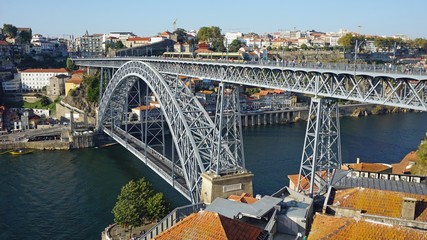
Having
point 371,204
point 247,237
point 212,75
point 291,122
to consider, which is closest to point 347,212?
point 371,204

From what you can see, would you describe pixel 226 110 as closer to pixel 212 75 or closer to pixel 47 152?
pixel 212 75

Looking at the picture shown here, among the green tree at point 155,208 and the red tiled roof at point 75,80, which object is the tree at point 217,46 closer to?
the red tiled roof at point 75,80

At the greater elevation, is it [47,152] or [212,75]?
[212,75]

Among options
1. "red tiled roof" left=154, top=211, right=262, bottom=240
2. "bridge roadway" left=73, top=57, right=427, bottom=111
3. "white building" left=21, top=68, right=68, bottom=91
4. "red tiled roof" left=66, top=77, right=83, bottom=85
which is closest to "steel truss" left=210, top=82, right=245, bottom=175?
"bridge roadway" left=73, top=57, right=427, bottom=111

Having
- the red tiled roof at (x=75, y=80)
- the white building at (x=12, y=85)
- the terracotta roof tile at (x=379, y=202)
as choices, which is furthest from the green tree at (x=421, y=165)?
the white building at (x=12, y=85)

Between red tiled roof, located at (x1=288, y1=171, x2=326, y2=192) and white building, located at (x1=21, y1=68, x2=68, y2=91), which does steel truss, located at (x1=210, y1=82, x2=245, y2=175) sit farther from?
white building, located at (x1=21, y1=68, x2=68, y2=91)

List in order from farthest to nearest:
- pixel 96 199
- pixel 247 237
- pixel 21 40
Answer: pixel 21 40 < pixel 96 199 < pixel 247 237
